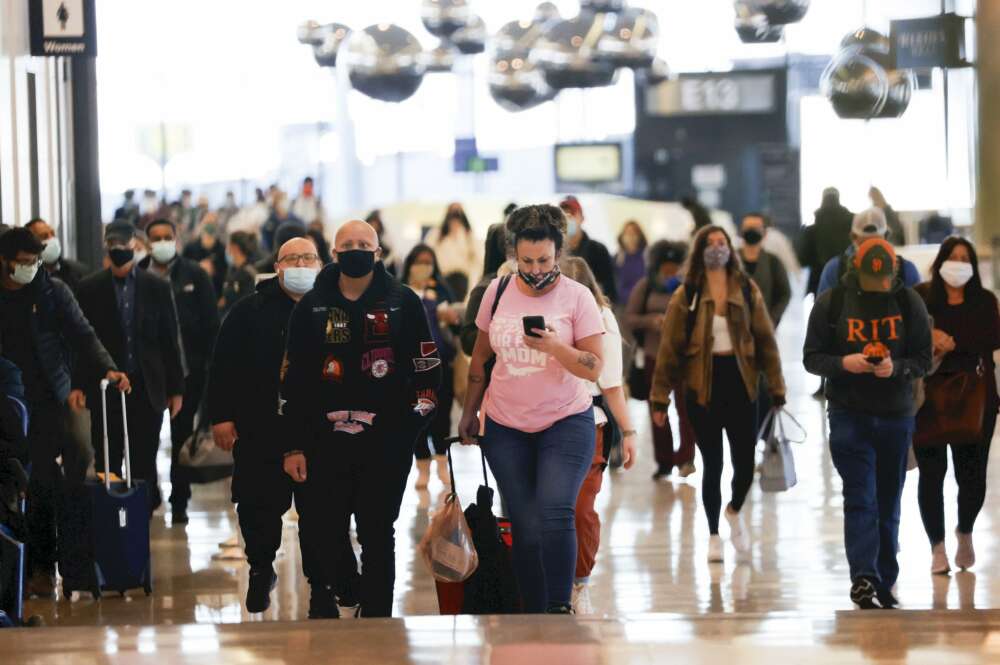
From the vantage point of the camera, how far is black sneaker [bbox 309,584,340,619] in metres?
7.11

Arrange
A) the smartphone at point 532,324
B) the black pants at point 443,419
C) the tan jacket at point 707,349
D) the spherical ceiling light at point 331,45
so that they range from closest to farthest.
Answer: the smartphone at point 532,324, the tan jacket at point 707,349, the black pants at point 443,419, the spherical ceiling light at point 331,45

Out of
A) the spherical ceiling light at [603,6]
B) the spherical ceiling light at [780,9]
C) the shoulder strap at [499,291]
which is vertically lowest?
the shoulder strap at [499,291]

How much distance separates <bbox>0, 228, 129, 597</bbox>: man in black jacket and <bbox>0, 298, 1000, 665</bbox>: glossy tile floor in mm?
342

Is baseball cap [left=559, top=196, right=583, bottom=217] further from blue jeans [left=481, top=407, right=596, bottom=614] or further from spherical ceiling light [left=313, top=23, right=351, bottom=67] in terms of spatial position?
spherical ceiling light [left=313, top=23, right=351, bottom=67]

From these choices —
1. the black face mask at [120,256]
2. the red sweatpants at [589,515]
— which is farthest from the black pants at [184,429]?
the red sweatpants at [589,515]

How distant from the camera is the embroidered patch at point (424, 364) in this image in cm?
670

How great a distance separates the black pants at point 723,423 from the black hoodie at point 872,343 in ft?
4.26

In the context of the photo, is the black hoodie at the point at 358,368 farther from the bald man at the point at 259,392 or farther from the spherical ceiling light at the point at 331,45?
the spherical ceiling light at the point at 331,45

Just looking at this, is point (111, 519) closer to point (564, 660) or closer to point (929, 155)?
point (564, 660)

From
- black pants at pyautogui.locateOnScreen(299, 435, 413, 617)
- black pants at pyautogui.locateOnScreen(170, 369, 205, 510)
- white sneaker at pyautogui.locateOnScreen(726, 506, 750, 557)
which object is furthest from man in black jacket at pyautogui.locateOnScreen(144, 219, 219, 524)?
black pants at pyautogui.locateOnScreen(299, 435, 413, 617)

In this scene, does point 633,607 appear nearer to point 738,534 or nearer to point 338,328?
point 738,534

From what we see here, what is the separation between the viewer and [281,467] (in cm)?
730

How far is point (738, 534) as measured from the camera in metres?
8.98

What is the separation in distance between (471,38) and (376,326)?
32.9ft
